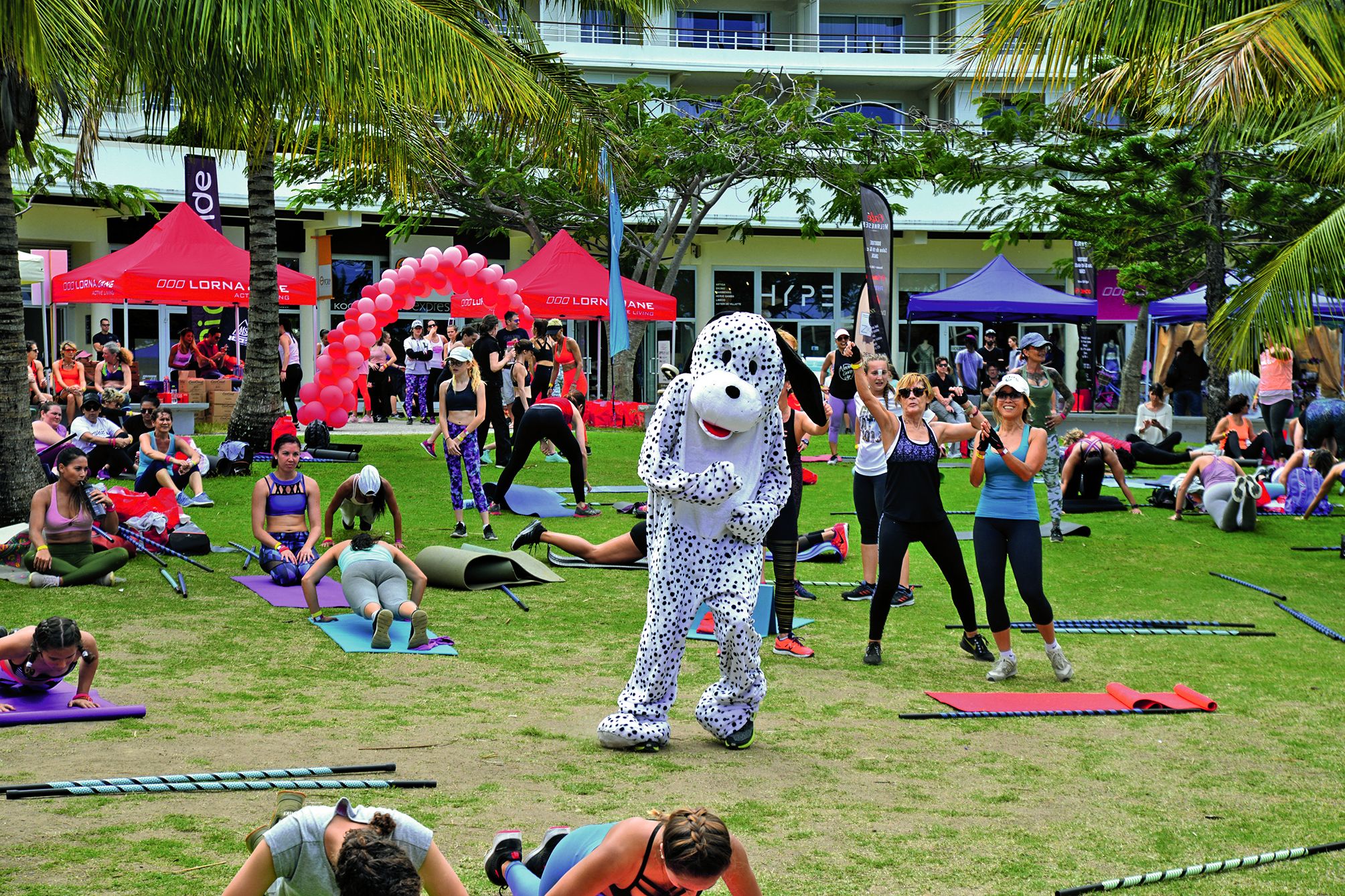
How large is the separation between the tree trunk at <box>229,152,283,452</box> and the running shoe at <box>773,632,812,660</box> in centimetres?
1030

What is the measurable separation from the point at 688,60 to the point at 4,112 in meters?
28.7

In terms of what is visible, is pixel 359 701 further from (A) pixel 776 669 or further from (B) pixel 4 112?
(B) pixel 4 112

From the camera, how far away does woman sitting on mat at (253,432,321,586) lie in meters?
10.2

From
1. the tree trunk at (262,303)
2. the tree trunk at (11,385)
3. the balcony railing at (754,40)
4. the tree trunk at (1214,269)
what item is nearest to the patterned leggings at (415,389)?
the tree trunk at (262,303)

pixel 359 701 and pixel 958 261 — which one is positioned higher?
pixel 958 261

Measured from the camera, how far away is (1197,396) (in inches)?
891

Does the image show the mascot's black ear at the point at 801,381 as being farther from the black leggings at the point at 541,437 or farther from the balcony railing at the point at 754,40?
the balcony railing at the point at 754,40

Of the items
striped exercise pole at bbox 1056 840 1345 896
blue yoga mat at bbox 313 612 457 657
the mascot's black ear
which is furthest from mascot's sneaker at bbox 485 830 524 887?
blue yoga mat at bbox 313 612 457 657

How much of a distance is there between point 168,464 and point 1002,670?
875 centimetres

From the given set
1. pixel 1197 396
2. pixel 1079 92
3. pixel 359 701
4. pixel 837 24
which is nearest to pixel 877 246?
pixel 1079 92

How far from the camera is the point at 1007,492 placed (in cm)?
786

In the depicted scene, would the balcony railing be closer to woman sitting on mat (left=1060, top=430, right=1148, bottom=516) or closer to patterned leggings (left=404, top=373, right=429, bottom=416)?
patterned leggings (left=404, top=373, right=429, bottom=416)

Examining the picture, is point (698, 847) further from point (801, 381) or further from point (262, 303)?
point (262, 303)

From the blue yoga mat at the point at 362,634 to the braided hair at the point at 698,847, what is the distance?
4.88 m
